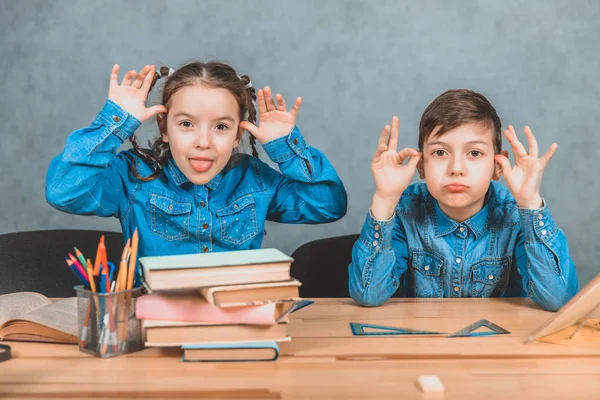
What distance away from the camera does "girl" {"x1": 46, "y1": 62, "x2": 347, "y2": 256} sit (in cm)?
171

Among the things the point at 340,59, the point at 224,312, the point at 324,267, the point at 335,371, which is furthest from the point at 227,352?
the point at 340,59

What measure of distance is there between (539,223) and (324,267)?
33.2 inches

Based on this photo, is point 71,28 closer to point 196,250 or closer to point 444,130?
point 196,250

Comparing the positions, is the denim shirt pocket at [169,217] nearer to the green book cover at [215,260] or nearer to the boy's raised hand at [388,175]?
the boy's raised hand at [388,175]

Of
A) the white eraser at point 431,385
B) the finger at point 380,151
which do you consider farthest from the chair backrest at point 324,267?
the white eraser at point 431,385

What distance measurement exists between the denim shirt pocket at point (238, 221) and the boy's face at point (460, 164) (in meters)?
0.49

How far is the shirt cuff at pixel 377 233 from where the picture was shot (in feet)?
5.54

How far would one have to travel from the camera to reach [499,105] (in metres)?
3.00

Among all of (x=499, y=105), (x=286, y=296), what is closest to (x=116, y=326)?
(x=286, y=296)

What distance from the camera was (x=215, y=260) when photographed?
3.95ft

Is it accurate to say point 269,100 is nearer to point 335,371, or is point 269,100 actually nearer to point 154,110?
point 154,110

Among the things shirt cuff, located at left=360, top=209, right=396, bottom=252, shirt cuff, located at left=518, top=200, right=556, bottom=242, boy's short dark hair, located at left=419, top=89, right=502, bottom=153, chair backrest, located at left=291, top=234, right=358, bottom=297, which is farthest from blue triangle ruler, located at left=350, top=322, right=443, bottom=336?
chair backrest, located at left=291, top=234, right=358, bottom=297

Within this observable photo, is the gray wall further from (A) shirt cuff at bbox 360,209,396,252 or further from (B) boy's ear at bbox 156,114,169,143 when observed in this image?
(A) shirt cuff at bbox 360,209,396,252

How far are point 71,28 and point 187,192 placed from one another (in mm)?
1423
